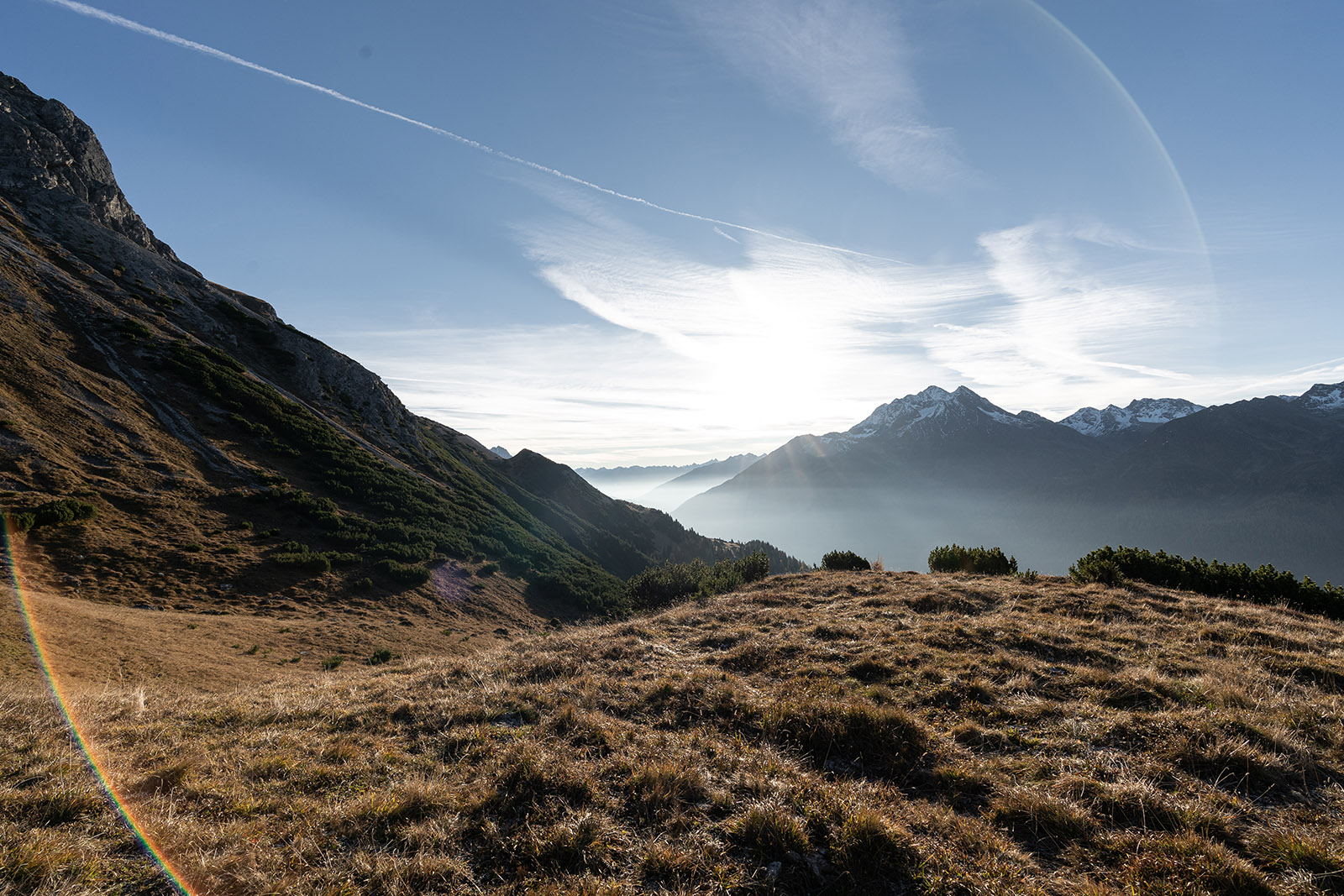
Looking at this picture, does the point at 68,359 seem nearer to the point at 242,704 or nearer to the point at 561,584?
the point at 561,584

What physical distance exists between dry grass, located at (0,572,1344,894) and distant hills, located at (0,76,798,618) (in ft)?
82.3

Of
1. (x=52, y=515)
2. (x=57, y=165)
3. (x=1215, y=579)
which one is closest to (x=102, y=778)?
(x=1215, y=579)

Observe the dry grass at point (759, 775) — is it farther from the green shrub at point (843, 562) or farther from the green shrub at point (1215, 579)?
the green shrub at point (843, 562)

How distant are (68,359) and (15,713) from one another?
51.7 metres

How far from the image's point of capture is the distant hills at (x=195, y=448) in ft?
89.4

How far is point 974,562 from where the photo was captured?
78.3ft

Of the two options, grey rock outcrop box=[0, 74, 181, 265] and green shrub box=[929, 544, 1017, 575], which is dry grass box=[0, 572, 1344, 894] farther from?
grey rock outcrop box=[0, 74, 181, 265]

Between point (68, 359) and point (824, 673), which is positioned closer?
point (824, 673)

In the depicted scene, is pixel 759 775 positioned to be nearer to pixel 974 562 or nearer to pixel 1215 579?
pixel 1215 579

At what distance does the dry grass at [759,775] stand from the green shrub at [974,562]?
37.2ft

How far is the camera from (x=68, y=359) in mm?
39094

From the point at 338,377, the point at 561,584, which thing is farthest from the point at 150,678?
the point at 338,377

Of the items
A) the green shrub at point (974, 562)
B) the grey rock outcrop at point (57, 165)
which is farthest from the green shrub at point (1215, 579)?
the grey rock outcrop at point (57, 165)

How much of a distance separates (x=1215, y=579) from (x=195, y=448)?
209 ft
